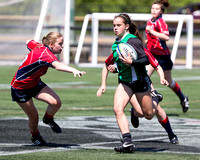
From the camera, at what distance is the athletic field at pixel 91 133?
6883 millimetres

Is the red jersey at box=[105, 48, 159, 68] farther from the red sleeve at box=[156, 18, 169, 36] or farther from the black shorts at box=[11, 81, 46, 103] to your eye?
the red sleeve at box=[156, 18, 169, 36]

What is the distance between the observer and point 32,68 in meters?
7.39

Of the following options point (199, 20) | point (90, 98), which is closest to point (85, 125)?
point (90, 98)

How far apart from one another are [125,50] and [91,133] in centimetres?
186

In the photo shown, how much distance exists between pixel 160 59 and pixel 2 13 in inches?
477

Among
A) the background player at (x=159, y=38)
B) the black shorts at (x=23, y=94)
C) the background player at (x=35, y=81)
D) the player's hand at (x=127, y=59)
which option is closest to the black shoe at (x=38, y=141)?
the background player at (x=35, y=81)

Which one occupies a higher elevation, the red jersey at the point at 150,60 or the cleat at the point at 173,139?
the red jersey at the point at 150,60

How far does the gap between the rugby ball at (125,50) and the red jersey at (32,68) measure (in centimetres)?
Result: 86

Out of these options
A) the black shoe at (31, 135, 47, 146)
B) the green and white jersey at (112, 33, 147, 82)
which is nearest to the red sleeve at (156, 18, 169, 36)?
the green and white jersey at (112, 33, 147, 82)

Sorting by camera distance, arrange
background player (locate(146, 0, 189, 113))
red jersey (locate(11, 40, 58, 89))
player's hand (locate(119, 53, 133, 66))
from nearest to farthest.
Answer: player's hand (locate(119, 53, 133, 66)), red jersey (locate(11, 40, 58, 89)), background player (locate(146, 0, 189, 113))

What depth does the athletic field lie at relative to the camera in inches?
271

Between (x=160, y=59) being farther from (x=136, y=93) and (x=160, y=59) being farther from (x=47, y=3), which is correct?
(x=47, y=3)

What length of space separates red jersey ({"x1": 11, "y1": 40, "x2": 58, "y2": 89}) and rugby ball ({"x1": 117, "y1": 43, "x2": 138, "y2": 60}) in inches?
34.0

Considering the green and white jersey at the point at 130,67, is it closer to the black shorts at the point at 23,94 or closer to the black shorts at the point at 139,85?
the black shorts at the point at 139,85
